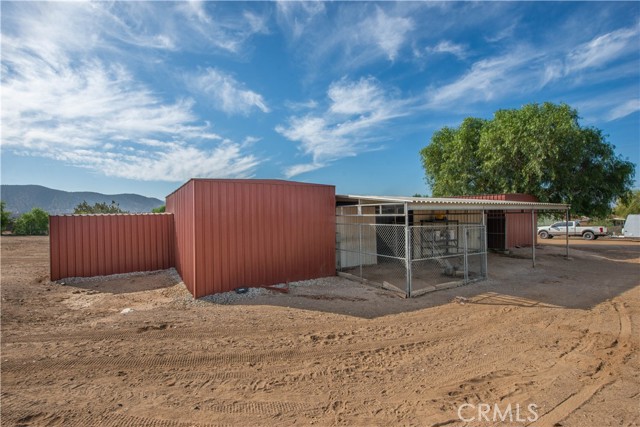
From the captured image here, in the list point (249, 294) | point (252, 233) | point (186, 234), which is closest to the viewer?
point (249, 294)

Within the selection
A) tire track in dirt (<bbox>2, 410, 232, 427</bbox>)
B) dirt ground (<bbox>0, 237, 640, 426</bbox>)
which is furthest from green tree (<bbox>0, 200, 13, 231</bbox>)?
tire track in dirt (<bbox>2, 410, 232, 427</bbox>)

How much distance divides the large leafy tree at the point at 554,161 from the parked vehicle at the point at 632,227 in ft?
20.8

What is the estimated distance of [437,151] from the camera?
90.4 feet

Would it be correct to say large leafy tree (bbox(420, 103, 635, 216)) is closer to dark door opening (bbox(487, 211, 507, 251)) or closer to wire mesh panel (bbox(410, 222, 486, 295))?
dark door opening (bbox(487, 211, 507, 251))

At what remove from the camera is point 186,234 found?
29.2 feet

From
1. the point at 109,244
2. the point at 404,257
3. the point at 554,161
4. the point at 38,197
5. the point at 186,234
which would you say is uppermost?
the point at 38,197

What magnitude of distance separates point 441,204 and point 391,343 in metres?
4.72

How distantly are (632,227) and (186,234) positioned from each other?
31398 mm

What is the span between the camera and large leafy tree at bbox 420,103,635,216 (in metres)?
17.7

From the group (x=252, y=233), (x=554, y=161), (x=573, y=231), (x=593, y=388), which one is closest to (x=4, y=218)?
(x=252, y=233)

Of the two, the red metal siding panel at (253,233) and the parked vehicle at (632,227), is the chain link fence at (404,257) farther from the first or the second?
the parked vehicle at (632,227)

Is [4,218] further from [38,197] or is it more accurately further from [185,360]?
[38,197]

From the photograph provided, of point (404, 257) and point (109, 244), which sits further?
point (404, 257)

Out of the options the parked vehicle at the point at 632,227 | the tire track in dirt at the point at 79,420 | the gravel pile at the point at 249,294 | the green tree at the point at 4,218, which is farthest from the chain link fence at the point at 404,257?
the green tree at the point at 4,218
